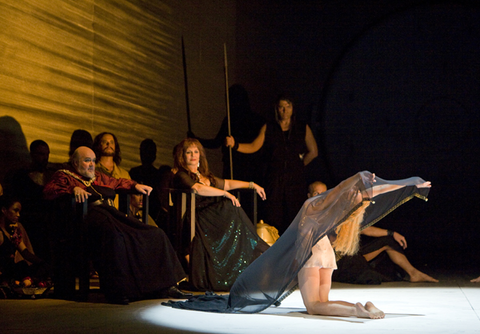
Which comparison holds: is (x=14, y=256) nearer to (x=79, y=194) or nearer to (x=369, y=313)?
(x=79, y=194)

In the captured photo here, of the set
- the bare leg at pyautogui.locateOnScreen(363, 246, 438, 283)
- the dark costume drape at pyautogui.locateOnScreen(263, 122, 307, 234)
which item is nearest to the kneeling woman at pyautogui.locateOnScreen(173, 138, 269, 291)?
the bare leg at pyautogui.locateOnScreen(363, 246, 438, 283)

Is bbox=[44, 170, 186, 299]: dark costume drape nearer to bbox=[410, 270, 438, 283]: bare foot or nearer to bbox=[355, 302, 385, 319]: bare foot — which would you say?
bbox=[355, 302, 385, 319]: bare foot

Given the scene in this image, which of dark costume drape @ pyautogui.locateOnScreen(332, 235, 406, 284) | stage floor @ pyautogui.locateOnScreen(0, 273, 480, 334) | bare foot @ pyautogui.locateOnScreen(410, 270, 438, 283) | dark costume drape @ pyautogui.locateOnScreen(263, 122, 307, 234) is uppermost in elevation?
dark costume drape @ pyautogui.locateOnScreen(263, 122, 307, 234)

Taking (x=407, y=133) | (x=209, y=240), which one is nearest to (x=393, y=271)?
(x=209, y=240)

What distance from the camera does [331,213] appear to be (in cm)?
324

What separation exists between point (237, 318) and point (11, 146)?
2140mm

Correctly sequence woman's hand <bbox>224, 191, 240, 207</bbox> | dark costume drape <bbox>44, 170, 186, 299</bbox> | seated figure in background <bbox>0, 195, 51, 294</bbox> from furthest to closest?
1. woman's hand <bbox>224, 191, 240, 207</bbox>
2. seated figure in background <bbox>0, 195, 51, 294</bbox>
3. dark costume drape <bbox>44, 170, 186, 299</bbox>

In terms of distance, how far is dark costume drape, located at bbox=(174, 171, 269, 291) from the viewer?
471 cm

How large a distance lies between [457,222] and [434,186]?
451 mm

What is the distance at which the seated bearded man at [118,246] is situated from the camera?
3.94m

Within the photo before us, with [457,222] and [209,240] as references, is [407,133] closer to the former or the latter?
[457,222]

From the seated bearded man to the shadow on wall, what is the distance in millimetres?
473

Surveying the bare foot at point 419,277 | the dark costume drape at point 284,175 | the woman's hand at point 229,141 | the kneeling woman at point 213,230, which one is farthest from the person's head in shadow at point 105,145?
the bare foot at point 419,277

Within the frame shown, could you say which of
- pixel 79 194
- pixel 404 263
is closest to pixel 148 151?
pixel 79 194
